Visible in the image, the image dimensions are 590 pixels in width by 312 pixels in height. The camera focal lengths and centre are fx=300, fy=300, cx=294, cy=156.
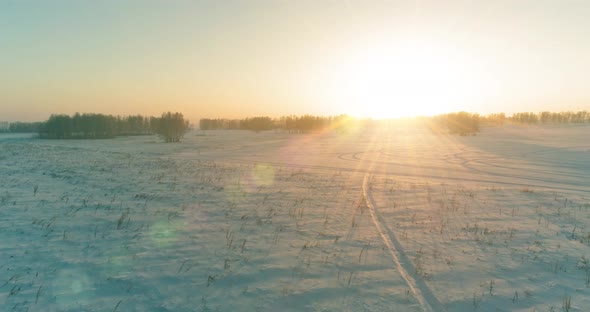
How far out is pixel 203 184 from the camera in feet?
54.6

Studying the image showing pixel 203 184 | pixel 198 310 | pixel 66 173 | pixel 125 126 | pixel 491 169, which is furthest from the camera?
pixel 125 126

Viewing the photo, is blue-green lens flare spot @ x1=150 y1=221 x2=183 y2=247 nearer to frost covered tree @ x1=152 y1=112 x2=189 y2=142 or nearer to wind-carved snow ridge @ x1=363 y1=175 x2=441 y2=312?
wind-carved snow ridge @ x1=363 y1=175 x2=441 y2=312

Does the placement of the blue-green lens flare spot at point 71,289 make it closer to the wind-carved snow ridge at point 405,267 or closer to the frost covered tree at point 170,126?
the wind-carved snow ridge at point 405,267

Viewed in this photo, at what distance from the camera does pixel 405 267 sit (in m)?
7.45

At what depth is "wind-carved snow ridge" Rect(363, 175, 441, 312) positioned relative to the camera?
605 centimetres

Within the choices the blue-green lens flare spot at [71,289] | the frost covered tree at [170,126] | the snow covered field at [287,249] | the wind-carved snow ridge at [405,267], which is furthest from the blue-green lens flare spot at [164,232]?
the frost covered tree at [170,126]

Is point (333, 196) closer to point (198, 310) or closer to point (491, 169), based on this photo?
point (198, 310)

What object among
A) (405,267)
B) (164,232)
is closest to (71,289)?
(164,232)

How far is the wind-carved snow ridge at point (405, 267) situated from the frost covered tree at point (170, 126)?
69266mm

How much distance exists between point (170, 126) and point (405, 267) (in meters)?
73.0

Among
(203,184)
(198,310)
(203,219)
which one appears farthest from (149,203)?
(198,310)

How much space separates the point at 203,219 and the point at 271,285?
500cm

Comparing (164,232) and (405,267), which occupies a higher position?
(164,232)

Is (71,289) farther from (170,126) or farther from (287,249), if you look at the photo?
(170,126)
